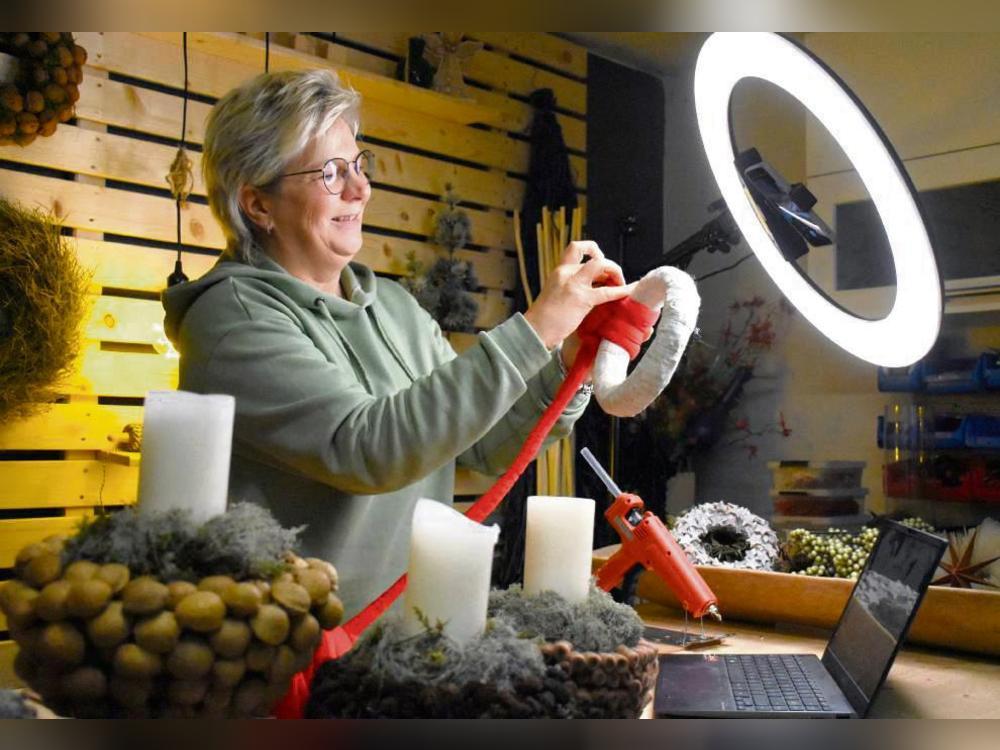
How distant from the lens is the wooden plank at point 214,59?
2.34 metres

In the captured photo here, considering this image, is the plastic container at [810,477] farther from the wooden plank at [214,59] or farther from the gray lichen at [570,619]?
the wooden plank at [214,59]

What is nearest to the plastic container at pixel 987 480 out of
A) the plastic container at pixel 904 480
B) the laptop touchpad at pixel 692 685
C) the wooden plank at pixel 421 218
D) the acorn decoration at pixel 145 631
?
the plastic container at pixel 904 480

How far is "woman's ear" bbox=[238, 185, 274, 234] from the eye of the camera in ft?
2.58

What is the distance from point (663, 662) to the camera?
1024mm

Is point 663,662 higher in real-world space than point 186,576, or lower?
lower

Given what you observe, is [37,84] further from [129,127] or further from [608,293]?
[608,293]

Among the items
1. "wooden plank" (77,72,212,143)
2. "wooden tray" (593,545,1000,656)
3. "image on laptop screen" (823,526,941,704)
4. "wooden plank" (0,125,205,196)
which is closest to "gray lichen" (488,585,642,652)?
"image on laptop screen" (823,526,941,704)

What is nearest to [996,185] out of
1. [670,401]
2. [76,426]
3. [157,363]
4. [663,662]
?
[670,401]

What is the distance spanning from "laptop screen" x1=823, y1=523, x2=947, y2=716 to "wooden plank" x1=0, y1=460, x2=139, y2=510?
158 cm

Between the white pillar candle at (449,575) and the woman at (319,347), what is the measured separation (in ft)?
0.51

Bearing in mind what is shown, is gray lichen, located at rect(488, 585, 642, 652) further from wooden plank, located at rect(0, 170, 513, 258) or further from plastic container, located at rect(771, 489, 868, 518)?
wooden plank, located at rect(0, 170, 513, 258)

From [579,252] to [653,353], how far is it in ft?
0.53

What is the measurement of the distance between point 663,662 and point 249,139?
656mm
